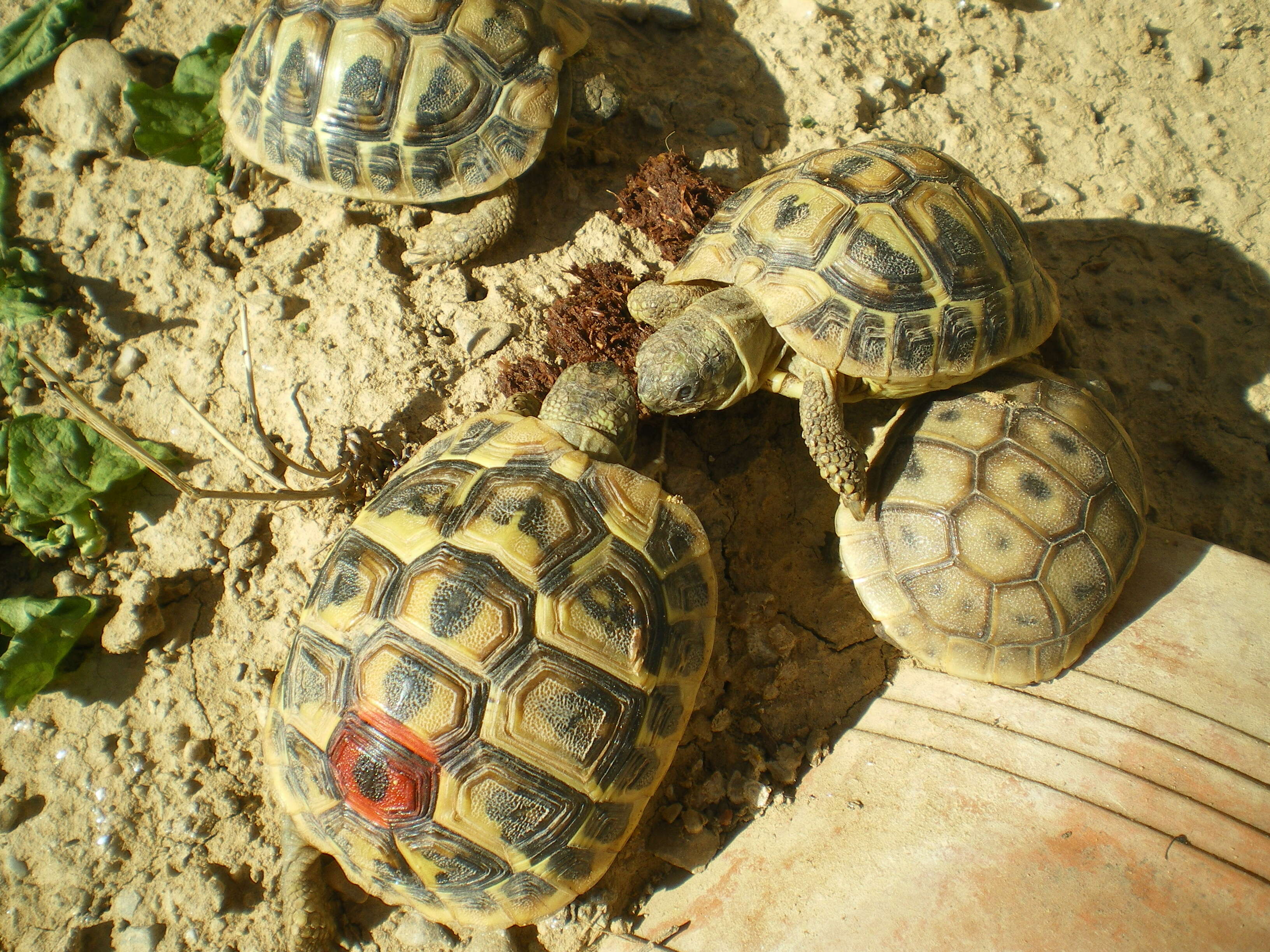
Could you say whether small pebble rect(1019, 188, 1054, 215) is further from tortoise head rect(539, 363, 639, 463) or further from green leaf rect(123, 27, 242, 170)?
green leaf rect(123, 27, 242, 170)

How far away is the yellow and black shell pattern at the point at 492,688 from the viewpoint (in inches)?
91.3

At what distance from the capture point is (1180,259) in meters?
3.85

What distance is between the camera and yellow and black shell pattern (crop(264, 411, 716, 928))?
91.3 inches

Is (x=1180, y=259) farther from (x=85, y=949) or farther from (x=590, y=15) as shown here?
(x=85, y=949)

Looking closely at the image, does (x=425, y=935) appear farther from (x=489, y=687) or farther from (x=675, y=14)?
(x=675, y=14)

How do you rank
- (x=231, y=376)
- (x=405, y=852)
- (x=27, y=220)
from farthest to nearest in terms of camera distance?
(x=27, y=220)
(x=231, y=376)
(x=405, y=852)

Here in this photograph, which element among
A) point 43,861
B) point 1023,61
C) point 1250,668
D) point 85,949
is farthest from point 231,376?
point 1023,61

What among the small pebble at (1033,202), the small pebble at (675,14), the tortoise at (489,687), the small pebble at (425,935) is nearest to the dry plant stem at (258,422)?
the tortoise at (489,687)

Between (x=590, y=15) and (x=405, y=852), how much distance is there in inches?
167

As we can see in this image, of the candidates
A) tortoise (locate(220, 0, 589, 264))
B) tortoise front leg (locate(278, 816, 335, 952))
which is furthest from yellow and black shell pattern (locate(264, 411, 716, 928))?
tortoise (locate(220, 0, 589, 264))

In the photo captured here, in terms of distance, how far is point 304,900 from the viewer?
265 cm

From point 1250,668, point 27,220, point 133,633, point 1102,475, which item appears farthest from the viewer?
point 27,220

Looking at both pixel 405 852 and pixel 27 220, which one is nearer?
pixel 405 852

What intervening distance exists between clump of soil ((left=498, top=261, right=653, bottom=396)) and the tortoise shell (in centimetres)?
123
